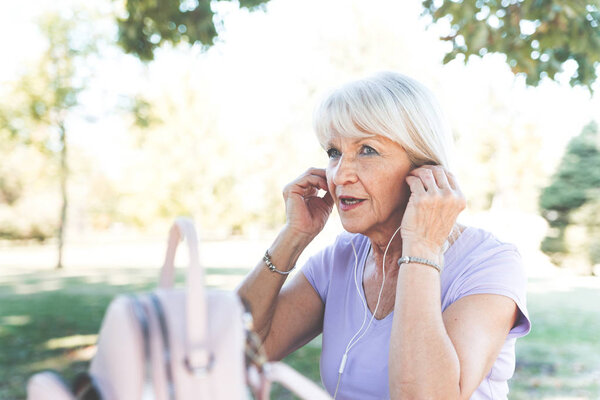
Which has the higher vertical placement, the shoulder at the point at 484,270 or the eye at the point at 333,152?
the eye at the point at 333,152

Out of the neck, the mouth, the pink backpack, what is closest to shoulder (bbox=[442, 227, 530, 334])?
the neck

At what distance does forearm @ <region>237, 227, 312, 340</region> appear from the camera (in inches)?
77.9

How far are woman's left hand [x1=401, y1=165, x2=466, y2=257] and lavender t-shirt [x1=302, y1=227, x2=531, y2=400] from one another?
0.52 ft

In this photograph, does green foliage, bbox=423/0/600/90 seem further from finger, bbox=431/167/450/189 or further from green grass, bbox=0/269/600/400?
green grass, bbox=0/269/600/400

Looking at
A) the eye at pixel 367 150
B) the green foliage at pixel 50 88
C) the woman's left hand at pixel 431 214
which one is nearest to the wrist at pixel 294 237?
the eye at pixel 367 150

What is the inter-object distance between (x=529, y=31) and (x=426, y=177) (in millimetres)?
3227

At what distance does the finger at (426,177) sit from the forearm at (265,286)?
56cm

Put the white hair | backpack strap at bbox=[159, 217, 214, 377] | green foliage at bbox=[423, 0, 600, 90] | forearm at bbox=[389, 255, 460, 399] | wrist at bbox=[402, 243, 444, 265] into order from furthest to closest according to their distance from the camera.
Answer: green foliage at bbox=[423, 0, 600, 90], the white hair, wrist at bbox=[402, 243, 444, 265], forearm at bbox=[389, 255, 460, 399], backpack strap at bbox=[159, 217, 214, 377]

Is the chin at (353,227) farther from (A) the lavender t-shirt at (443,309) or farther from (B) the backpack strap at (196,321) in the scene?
(B) the backpack strap at (196,321)

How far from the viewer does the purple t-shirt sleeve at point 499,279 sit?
1603 millimetres

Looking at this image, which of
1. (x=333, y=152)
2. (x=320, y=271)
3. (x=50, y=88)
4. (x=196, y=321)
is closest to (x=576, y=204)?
(x=50, y=88)

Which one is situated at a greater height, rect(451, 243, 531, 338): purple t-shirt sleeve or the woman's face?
the woman's face

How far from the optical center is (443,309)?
5.56 feet

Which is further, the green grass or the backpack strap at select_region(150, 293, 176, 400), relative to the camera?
the green grass
